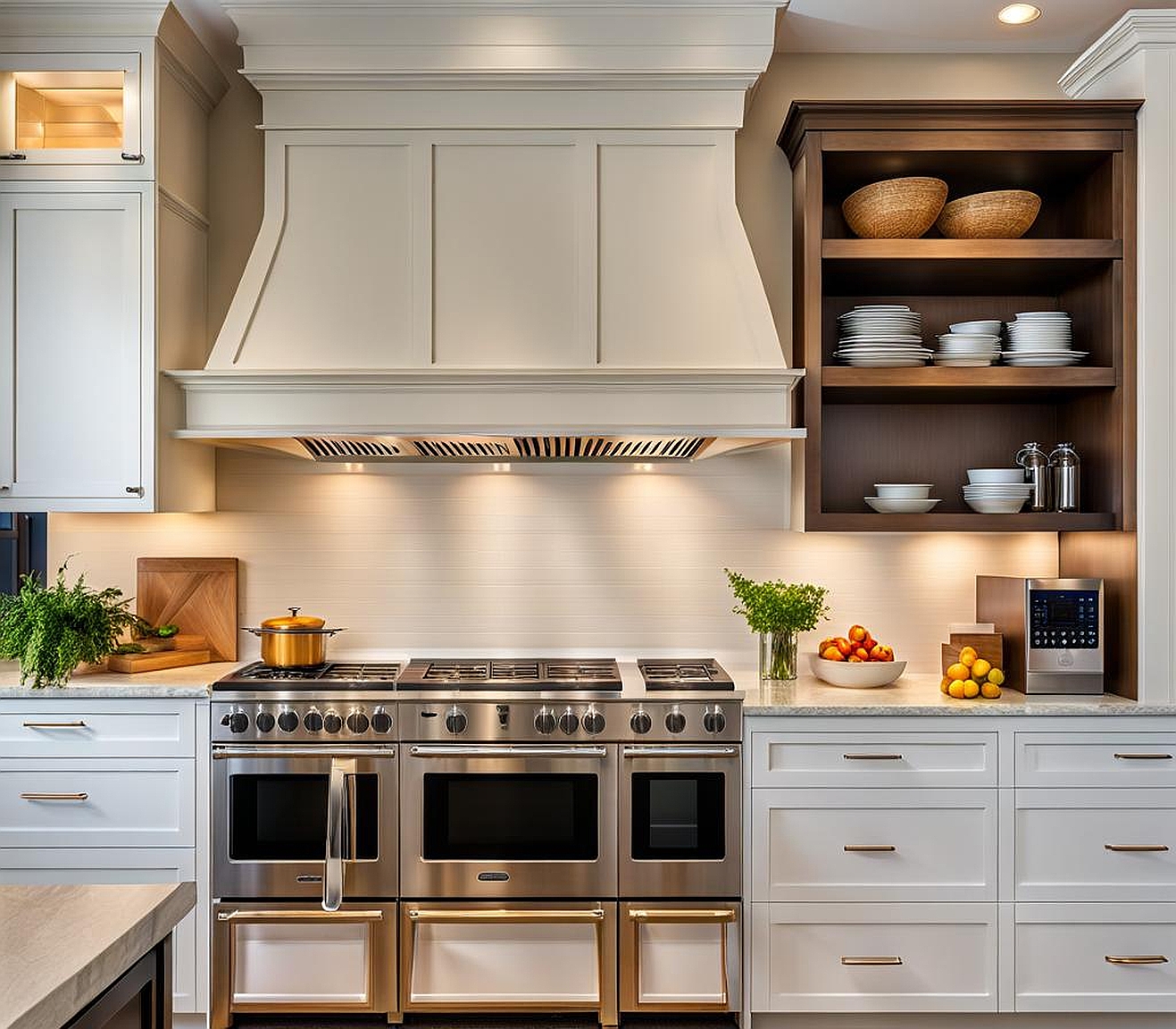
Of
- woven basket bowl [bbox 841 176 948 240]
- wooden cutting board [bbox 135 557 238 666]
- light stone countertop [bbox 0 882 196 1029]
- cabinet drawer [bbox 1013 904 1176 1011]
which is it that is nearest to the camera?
light stone countertop [bbox 0 882 196 1029]

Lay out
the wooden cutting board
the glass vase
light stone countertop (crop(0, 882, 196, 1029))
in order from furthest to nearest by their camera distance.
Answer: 1. the wooden cutting board
2. the glass vase
3. light stone countertop (crop(0, 882, 196, 1029))

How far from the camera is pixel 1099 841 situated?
2.70m

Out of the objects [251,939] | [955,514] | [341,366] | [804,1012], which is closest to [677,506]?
[955,514]

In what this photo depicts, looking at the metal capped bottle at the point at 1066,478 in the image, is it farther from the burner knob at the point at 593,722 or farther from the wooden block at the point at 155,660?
the wooden block at the point at 155,660

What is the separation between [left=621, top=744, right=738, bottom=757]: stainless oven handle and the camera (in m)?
2.73

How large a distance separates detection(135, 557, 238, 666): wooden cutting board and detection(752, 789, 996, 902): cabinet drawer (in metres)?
1.89

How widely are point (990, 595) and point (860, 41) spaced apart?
1.89 m

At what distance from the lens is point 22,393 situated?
285 centimetres

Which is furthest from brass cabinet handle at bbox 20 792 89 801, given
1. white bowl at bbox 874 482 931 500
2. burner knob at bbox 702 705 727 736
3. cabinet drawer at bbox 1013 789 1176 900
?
cabinet drawer at bbox 1013 789 1176 900

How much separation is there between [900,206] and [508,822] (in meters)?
2.18

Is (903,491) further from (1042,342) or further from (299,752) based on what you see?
(299,752)

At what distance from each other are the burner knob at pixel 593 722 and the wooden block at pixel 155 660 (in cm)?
136

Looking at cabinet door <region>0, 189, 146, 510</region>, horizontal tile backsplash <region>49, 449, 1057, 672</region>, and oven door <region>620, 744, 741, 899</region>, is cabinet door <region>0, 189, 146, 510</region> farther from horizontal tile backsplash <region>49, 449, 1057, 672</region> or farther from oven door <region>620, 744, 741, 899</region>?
oven door <region>620, 744, 741, 899</region>

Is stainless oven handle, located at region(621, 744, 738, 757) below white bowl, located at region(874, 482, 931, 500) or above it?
below
